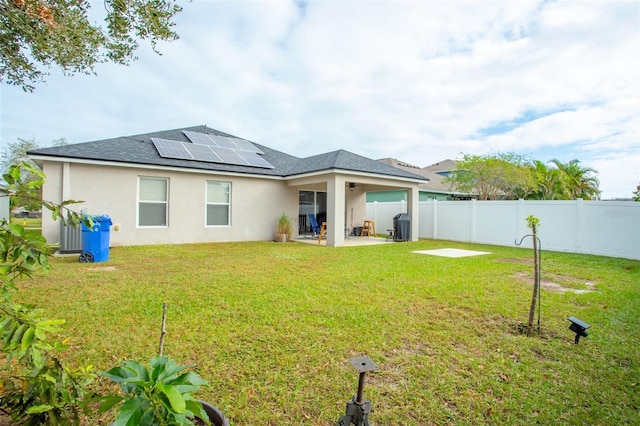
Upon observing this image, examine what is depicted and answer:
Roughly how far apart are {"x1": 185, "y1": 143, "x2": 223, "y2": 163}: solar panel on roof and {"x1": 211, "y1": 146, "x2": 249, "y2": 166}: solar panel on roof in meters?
0.25

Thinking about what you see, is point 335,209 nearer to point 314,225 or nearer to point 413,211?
point 314,225

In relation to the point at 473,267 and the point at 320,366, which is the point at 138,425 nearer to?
the point at 320,366

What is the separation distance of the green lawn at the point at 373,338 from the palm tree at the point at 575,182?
56.9 feet

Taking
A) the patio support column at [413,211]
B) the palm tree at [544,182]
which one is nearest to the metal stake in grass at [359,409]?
the patio support column at [413,211]

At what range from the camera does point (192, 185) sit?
471 inches

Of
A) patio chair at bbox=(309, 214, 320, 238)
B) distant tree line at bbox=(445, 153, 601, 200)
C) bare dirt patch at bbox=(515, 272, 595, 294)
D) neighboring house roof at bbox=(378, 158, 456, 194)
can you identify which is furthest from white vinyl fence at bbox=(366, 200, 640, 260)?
neighboring house roof at bbox=(378, 158, 456, 194)

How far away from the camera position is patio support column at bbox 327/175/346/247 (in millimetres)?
11906

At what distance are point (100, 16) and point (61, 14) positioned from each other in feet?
2.65

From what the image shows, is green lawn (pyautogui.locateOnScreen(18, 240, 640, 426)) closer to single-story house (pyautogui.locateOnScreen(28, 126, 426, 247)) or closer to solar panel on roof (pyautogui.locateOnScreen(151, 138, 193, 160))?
single-story house (pyautogui.locateOnScreen(28, 126, 426, 247))

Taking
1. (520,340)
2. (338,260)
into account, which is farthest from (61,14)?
(520,340)

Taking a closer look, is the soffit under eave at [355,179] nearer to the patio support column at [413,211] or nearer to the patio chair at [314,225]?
the patio support column at [413,211]

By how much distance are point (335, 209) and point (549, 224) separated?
7.97 meters

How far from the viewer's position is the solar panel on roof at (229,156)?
1330cm

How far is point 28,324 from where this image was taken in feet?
4.39
